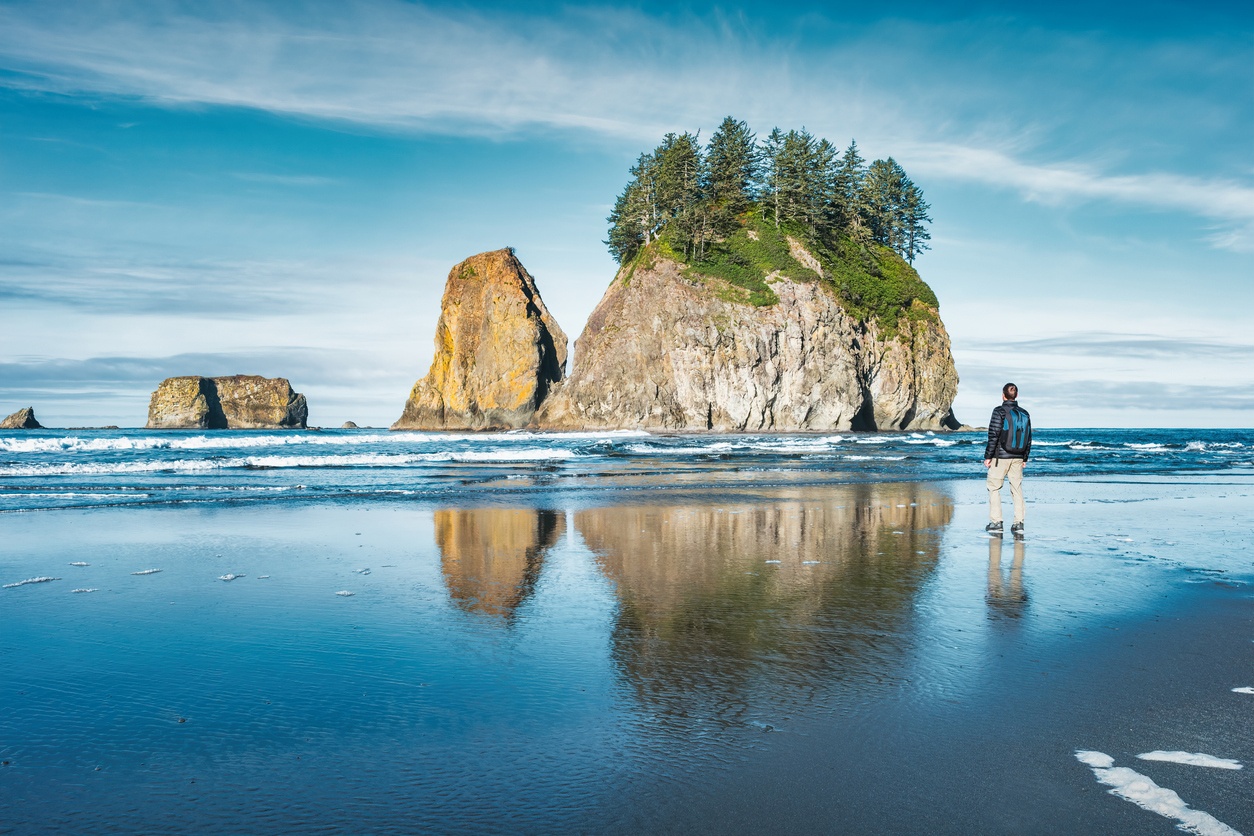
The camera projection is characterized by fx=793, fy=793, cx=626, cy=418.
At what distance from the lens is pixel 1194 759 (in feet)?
10.2

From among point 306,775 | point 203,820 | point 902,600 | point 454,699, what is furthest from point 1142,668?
point 203,820

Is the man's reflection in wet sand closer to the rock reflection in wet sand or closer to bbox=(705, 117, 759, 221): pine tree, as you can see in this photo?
the rock reflection in wet sand

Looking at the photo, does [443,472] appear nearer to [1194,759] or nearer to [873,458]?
[873,458]

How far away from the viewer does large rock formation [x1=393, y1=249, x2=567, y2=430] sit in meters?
88.2

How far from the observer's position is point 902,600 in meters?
A: 6.02

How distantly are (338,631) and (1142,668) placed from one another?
186 inches

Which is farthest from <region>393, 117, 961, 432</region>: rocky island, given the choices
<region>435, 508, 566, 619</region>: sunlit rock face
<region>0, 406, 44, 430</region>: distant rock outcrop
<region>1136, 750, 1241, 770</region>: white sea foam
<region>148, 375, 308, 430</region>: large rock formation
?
<region>0, 406, 44, 430</region>: distant rock outcrop

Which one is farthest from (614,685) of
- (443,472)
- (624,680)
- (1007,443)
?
(443,472)

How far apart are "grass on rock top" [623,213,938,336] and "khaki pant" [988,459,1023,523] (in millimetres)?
57809

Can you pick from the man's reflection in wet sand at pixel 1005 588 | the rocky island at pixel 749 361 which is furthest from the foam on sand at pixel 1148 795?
the rocky island at pixel 749 361

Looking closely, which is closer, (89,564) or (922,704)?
(922,704)

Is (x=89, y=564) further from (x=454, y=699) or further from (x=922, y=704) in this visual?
(x=922, y=704)

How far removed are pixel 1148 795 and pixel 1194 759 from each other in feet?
1.58

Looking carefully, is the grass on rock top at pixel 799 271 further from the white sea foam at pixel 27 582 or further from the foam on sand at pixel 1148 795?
the foam on sand at pixel 1148 795
